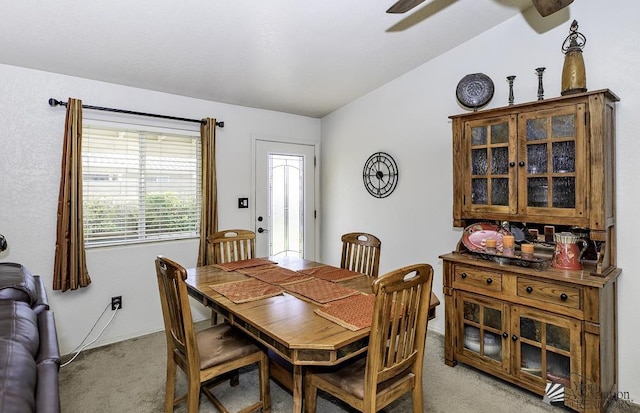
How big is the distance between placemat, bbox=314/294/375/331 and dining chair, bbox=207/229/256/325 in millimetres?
1416

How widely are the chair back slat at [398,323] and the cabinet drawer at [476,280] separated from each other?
3.14 feet

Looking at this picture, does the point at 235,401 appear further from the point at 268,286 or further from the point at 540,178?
the point at 540,178

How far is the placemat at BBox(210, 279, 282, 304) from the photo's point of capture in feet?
6.46

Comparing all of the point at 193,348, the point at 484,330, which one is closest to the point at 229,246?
the point at 193,348

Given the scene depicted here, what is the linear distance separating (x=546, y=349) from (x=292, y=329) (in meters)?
1.70

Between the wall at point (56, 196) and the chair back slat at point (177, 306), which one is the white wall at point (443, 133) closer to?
the wall at point (56, 196)

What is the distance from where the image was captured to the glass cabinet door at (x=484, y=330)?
239 centimetres

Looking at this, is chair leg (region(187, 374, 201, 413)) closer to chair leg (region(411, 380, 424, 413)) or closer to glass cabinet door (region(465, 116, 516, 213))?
chair leg (region(411, 380, 424, 413))

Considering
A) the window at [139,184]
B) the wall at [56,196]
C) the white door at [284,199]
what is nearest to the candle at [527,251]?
the white door at [284,199]

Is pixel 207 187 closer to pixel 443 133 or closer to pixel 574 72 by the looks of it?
pixel 443 133

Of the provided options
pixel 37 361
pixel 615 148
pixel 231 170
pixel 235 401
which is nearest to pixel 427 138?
pixel 615 148

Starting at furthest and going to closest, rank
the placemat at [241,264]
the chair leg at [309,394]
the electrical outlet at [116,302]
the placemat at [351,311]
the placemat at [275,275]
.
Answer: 1. the electrical outlet at [116,302]
2. the placemat at [241,264]
3. the placemat at [275,275]
4. the chair leg at [309,394]
5. the placemat at [351,311]

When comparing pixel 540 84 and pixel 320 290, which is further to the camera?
pixel 540 84

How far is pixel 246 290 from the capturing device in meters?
2.11
